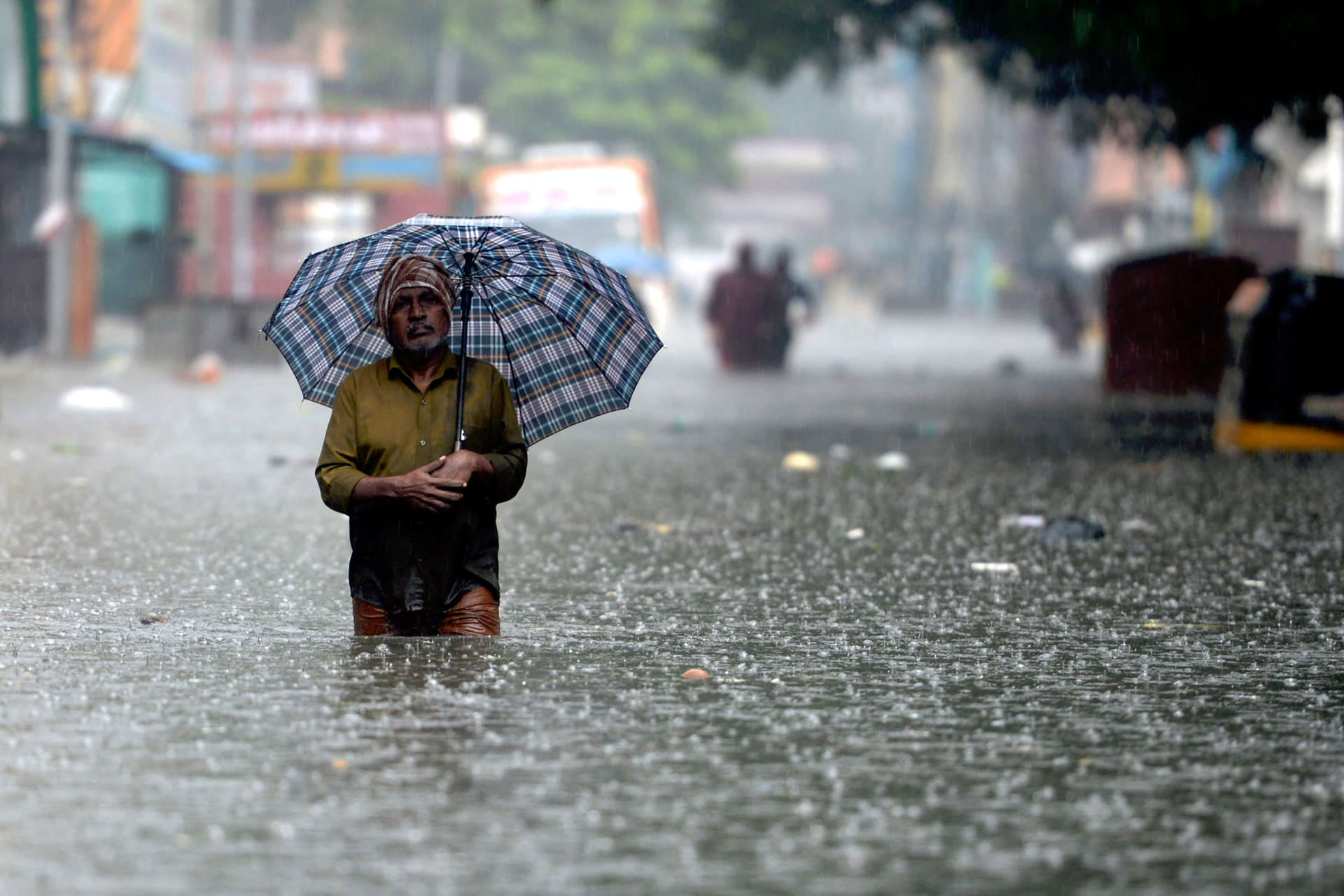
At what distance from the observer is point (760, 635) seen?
7570 mm

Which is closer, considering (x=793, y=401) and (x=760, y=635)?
(x=760, y=635)

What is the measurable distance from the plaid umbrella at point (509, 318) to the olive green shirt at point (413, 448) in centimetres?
30

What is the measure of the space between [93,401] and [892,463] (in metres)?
7.07

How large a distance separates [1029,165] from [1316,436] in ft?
201

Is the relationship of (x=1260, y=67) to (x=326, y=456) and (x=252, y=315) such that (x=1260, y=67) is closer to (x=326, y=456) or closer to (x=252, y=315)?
(x=326, y=456)

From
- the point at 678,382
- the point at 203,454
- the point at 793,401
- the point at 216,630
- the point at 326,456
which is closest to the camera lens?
the point at 326,456

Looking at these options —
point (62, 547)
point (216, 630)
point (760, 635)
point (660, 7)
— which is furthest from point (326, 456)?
point (660, 7)

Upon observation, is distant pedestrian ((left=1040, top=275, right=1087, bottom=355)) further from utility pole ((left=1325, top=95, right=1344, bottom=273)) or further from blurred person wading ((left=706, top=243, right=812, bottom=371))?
blurred person wading ((left=706, top=243, right=812, bottom=371))

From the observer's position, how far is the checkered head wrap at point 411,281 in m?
6.49

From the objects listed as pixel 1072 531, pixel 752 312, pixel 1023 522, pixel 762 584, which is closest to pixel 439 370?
pixel 762 584

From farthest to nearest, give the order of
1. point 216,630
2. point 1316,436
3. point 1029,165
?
point 1029,165
point 1316,436
point 216,630

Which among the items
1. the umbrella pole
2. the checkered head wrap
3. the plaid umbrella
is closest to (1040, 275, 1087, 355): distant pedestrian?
the plaid umbrella

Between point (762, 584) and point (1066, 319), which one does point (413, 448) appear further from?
point (1066, 319)

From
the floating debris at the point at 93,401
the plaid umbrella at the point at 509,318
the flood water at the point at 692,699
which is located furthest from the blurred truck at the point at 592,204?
the plaid umbrella at the point at 509,318
